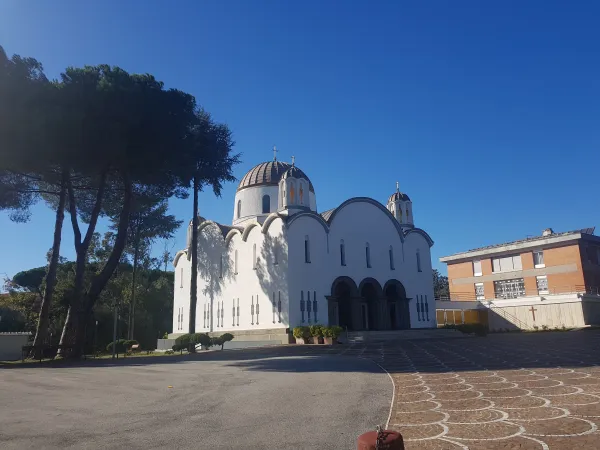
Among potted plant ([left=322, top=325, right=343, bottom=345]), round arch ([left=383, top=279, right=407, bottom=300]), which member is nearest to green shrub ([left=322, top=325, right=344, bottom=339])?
potted plant ([left=322, top=325, right=343, bottom=345])

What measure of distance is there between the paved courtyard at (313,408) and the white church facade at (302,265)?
16466mm

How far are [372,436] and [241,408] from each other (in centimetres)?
429

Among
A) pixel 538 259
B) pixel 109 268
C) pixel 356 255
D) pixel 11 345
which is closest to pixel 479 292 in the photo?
pixel 538 259

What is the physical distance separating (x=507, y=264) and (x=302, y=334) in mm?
23682

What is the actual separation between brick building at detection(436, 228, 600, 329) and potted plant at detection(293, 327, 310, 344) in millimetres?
16695

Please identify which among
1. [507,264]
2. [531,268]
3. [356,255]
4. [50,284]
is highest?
[507,264]

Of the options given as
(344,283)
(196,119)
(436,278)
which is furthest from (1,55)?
(436,278)

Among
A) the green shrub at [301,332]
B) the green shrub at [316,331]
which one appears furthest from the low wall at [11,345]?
the green shrub at [316,331]

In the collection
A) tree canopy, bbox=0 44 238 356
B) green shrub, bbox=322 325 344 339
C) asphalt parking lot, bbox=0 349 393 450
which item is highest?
tree canopy, bbox=0 44 238 356

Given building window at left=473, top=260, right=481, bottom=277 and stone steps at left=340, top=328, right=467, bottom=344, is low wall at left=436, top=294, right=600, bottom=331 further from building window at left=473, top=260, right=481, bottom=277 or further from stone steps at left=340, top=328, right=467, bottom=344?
stone steps at left=340, top=328, right=467, bottom=344

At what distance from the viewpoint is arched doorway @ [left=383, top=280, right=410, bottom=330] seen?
A: 32.0m

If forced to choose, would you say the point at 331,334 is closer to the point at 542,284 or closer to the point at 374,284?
the point at 374,284

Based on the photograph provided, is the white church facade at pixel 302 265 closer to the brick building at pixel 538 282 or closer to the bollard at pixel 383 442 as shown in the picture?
the brick building at pixel 538 282

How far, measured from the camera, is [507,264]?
133 feet
